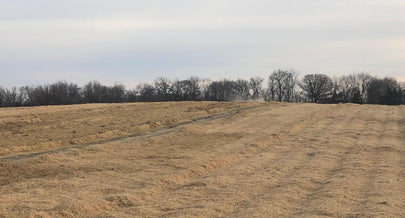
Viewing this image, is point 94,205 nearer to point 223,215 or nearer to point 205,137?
point 223,215

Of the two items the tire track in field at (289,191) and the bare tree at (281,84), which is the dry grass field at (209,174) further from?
the bare tree at (281,84)

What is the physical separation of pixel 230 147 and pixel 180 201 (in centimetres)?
719

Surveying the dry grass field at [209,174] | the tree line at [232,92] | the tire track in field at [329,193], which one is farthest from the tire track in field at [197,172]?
the tree line at [232,92]

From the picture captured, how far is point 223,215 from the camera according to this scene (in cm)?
701

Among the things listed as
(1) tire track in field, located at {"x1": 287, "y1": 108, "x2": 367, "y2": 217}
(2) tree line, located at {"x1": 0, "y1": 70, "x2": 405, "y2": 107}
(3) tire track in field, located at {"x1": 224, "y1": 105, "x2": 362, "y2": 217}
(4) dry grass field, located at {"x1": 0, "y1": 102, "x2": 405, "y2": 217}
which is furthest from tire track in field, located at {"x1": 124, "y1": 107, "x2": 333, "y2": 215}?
(2) tree line, located at {"x1": 0, "y1": 70, "x2": 405, "y2": 107}

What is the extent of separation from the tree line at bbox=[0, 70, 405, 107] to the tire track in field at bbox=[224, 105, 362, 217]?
8005 centimetres

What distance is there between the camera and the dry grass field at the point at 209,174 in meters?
7.38

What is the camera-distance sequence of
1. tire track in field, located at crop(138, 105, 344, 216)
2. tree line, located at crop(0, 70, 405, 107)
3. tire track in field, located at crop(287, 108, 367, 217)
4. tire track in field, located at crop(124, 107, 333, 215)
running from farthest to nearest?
tree line, located at crop(0, 70, 405, 107) < tire track in field, located at crop(124, 107, 333, 215) < tire track in field, located at crop(138, 105, 344, 216) < tire track in field, located at crop(287, 108, 367, 217)

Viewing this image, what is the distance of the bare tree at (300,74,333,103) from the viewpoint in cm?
10100

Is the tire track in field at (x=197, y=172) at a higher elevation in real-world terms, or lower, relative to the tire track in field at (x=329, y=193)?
higher

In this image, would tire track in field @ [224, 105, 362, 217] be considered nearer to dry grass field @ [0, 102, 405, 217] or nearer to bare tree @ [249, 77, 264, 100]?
dry grass field @ [0, 102, 405, 217]

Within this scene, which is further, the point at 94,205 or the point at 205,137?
the point at 205,137

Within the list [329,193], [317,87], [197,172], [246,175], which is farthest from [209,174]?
[317,87]

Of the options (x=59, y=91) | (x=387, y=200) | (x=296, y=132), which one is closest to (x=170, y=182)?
(x=387, y=200)
